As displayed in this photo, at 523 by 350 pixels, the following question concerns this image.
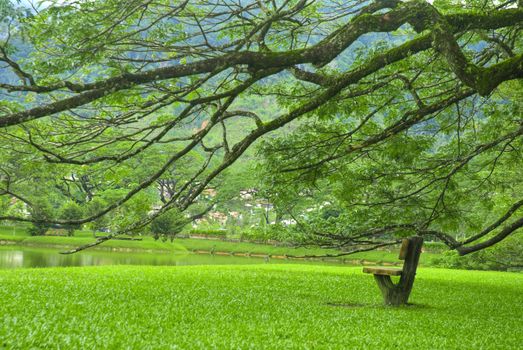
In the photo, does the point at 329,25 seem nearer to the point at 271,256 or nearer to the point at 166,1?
the point at 166,1

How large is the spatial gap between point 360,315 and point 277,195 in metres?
3.24

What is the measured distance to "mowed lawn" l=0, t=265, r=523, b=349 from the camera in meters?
5.15

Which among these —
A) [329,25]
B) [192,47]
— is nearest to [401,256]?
[329,25]

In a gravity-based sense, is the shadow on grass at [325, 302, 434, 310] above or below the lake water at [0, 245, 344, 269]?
below

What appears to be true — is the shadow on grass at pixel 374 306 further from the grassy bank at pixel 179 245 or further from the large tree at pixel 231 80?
the grassy bank at pixel 179 245

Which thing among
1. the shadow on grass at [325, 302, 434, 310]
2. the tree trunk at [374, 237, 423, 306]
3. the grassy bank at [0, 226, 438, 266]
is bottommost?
the shadow on grass at [325, 302, 434, 310]

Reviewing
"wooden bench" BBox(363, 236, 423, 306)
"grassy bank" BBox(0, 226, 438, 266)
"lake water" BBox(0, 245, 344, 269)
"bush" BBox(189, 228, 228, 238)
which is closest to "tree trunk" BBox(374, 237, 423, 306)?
"wooden bench" BBox(363, 236, 423, 306)

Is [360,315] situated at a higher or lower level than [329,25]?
lower

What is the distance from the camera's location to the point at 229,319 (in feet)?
21.5

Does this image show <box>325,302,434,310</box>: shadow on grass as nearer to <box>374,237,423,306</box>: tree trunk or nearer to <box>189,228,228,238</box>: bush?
<box>374,237,423,306</box>: tree trunk

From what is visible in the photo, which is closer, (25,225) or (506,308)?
(506,308)

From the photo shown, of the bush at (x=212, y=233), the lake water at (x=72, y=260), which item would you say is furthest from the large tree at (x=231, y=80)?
the bush at (x=212, y=233)

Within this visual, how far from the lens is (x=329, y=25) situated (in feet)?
31.8

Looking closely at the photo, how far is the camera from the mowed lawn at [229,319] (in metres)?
5.15
